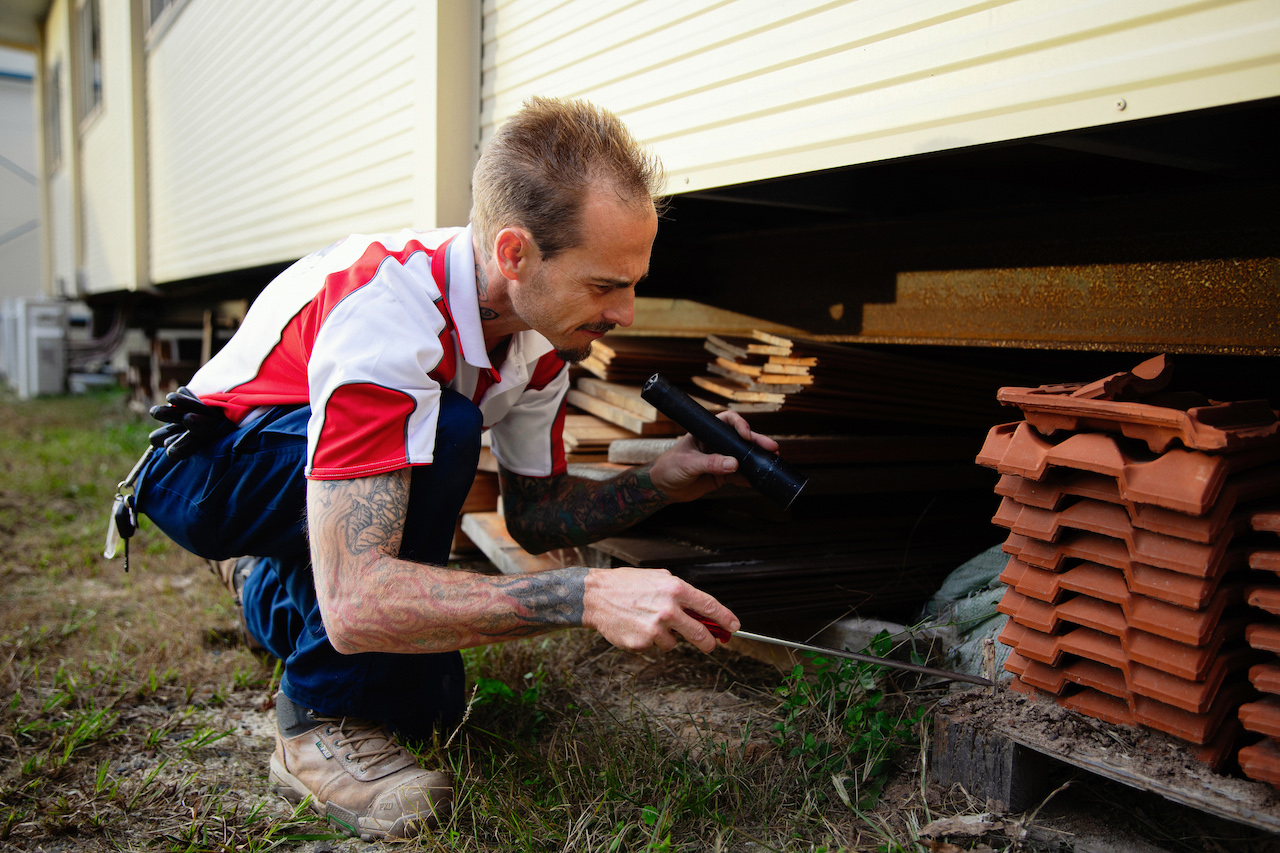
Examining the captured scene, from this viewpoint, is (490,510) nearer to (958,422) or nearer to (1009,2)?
(958,422)

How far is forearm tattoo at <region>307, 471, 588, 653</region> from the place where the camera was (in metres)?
1.76

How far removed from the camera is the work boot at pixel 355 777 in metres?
2.06

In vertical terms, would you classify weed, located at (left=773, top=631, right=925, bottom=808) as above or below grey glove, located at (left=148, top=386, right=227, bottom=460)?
below

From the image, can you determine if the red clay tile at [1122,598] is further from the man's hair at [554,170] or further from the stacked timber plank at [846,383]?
the man's hair at [554,170]

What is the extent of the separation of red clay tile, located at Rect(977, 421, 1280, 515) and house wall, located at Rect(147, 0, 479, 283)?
314cm

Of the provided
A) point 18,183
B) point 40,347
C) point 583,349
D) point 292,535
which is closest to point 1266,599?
point 583,349

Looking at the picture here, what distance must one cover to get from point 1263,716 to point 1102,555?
368 mm

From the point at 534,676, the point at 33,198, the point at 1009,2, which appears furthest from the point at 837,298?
the point at 33,198

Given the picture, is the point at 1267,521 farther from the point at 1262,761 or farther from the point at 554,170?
the point at 554,170

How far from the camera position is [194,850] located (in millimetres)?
1951

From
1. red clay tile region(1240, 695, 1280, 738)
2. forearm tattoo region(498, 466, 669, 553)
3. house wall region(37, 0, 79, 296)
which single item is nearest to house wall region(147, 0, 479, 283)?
forearm tattoo region(498, 466, 669, 553)

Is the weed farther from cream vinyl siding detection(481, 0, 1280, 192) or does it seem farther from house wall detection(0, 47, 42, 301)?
house wall detection(0, 47, 42, 301)

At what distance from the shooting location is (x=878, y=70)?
221cm

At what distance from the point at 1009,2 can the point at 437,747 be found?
2.20 m
